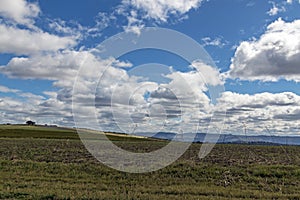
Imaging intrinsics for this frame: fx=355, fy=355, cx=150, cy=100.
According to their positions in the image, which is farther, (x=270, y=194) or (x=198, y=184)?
(x=198, y=184)

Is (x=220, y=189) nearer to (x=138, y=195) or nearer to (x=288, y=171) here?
(x=138, y=195)

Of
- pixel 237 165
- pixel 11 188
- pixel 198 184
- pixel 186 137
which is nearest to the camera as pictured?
pixel 11 188

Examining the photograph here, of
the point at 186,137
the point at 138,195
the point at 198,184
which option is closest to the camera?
the point at 138,195

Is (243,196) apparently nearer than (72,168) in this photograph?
Yes

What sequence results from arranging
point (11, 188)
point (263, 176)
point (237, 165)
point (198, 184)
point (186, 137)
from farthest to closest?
1. point (186, 137)
2. point (237, 165)
3. point (263, 176)
4. point (198, 184)
5. point (11, 188)

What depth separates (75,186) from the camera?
48.2 feet

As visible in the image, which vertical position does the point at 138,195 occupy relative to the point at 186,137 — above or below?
below

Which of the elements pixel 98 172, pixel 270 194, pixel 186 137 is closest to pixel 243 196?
pixel 270 194

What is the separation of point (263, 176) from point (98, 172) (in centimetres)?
865

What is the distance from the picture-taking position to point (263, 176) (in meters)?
18.5

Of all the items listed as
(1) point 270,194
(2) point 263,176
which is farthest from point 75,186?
(2) point 263,176

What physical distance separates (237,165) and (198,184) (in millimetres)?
6334

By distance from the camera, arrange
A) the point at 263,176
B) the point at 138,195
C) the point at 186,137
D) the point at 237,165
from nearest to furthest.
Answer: the point at 138,195 → the point at 263,176 → the point at 237,165 → the point at 186,137

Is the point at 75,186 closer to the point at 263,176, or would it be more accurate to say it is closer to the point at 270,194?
the point at 270,194
